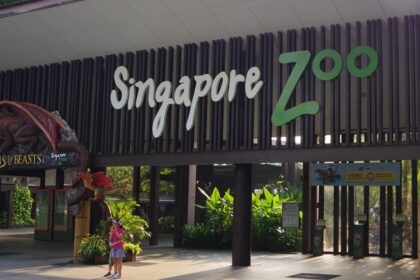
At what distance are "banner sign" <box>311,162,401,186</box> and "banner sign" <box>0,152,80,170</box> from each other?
9.08 m

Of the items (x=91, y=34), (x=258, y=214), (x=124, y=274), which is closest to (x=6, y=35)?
(x=91, y=34)

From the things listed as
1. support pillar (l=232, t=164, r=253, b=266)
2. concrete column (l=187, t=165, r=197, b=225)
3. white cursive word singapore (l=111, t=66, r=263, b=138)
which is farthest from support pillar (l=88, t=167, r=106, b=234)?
concrete column (l=187, t=165, r=197, b=225)

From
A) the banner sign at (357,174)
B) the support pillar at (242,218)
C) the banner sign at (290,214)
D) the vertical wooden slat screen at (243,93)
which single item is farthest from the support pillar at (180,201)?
the support pillar at (242,218)

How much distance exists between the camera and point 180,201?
25344 millimetres

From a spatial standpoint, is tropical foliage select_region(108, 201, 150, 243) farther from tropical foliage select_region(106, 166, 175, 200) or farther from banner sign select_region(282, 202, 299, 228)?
tropical foliage select_region(106, 166, 175, 200)

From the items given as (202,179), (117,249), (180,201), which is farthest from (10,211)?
(117,249)

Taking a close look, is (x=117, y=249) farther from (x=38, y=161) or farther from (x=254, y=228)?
(x=254, y=228)

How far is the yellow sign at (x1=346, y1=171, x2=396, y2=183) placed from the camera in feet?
68.5

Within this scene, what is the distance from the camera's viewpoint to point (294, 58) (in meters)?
15.9

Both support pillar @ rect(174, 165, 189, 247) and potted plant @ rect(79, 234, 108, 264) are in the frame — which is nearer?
potted plant @ rect(79, 234, 108, 264)

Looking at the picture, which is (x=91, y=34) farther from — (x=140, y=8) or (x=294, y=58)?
(x=294, y=58)

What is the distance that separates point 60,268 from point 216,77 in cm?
684

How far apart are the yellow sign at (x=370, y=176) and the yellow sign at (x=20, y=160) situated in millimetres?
10901

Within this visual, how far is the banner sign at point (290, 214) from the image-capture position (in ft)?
76.5
